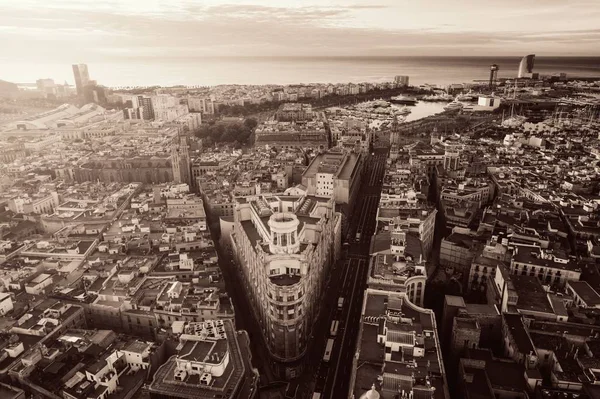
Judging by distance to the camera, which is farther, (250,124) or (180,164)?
(250,124)

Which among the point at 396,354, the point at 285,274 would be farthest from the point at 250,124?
the point at 396,354

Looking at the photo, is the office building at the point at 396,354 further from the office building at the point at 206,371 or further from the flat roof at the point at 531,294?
the flat roof at the point at 531,294

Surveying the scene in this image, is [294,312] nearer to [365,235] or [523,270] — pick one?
Result: [523,270]

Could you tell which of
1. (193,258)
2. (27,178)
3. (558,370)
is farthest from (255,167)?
(558,370)

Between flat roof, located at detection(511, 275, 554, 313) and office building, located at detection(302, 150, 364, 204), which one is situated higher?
office building, located at detection(302, 150, 364, 204)

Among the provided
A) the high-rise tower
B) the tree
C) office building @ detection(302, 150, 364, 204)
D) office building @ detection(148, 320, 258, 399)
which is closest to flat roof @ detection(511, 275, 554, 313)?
office building @ detection(148, 320, 258, 399)

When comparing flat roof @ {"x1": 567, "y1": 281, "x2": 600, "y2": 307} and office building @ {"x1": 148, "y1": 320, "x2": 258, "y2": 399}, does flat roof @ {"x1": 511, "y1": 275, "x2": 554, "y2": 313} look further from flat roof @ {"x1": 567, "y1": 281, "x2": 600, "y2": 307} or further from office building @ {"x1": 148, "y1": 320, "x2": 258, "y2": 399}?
office building @ {"x1": 148, "y1": 320, "x2": 258, "y2": 399}

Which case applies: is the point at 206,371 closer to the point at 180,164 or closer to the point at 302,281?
the point at 302,281

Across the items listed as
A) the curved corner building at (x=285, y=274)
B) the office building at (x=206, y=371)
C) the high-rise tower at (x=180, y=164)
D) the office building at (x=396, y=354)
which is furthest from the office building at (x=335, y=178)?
the office building at (x=206, y=371)
